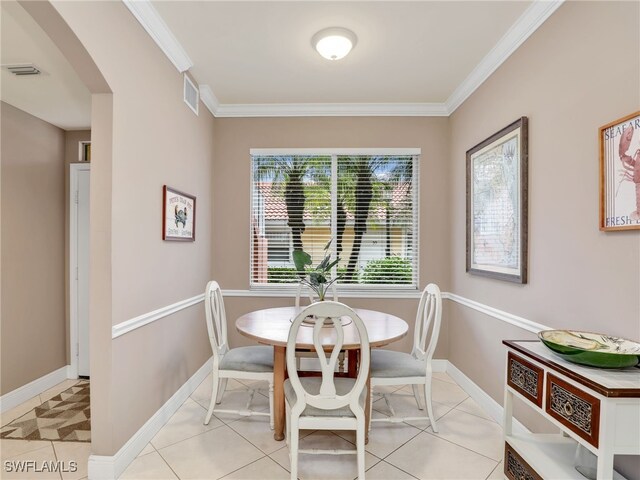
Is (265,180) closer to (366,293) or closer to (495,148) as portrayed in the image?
(366,293)

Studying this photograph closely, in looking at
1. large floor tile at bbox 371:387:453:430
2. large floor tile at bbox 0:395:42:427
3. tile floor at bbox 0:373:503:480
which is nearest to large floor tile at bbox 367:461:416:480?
tile floor at bbox 0:373:503:480

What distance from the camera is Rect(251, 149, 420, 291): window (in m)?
3.59

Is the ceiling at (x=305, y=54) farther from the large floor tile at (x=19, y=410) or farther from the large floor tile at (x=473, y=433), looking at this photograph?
the large floor tile at (x=473, y=433)

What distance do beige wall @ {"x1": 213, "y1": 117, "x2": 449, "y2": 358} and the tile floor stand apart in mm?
1152

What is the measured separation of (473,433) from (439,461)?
469 millimetres

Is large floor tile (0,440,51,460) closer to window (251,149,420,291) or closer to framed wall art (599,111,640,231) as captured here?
window (251,149,420,291)

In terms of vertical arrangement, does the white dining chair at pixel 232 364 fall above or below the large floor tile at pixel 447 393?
above

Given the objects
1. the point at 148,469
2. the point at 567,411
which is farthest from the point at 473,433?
the point at 148,469

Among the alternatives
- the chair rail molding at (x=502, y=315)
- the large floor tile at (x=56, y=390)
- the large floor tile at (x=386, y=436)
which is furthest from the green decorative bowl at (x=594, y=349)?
the large floor tile at (x=56, y=390)

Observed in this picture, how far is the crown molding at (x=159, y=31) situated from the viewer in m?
2.01

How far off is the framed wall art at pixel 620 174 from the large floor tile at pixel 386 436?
5.71 ft

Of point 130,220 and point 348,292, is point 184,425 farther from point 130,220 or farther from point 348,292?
point 348,292

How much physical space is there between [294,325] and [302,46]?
79.1 inches

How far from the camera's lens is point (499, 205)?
2.55 m
